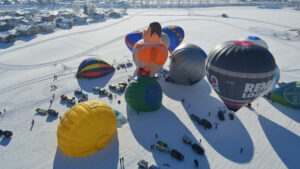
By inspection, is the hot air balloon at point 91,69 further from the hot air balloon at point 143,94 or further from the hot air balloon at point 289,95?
the hot air balloon at point 289,95

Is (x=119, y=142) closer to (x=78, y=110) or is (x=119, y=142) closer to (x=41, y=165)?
(x=78, y=110)

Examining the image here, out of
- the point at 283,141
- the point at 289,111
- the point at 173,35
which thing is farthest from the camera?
the point at 173,35

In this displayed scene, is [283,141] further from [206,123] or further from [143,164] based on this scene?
[143,164]

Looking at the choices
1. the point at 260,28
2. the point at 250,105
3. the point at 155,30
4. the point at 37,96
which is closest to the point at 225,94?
the point at 250,105

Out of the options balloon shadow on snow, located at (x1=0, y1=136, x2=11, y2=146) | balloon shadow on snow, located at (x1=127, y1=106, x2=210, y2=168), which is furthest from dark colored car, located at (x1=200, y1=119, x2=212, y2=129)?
balloon shadow on snow, located at (x1=0, y1=136, x2=11, y2=146)

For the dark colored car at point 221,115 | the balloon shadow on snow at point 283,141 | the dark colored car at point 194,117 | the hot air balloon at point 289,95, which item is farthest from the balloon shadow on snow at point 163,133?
the hot air balloon at point 289,95

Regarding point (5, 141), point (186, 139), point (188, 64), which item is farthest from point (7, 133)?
point (188, 64)
